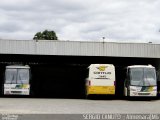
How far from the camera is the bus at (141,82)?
99.0 ft

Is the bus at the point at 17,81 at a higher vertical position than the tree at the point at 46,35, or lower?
lower

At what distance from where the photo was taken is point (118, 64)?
157ft

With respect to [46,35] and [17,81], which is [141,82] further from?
[46,35]

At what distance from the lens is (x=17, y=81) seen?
33.2 metres

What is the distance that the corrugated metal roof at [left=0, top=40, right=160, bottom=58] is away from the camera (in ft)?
117

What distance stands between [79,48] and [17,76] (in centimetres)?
546

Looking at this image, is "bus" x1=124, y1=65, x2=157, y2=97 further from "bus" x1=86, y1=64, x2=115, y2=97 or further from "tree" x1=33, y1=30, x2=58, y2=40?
"tree" x1=33, y1=30, x2=58, y2=40

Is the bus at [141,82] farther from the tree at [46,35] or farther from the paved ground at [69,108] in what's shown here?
the tree at [46,35]

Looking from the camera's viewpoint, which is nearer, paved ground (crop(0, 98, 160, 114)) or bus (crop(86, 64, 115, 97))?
paved ground (crop(0, 98, 160, 114))

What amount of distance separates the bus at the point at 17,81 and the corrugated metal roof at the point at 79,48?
6.11 ft

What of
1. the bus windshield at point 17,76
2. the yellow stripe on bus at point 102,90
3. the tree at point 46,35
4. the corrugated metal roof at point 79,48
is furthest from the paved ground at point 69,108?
the tree at point 46,35

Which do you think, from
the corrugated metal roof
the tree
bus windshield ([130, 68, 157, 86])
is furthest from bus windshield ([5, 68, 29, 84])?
the tree

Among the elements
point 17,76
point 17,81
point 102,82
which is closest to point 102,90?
point 102,82

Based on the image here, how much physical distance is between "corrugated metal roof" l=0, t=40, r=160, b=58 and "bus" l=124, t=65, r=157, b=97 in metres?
5.14
